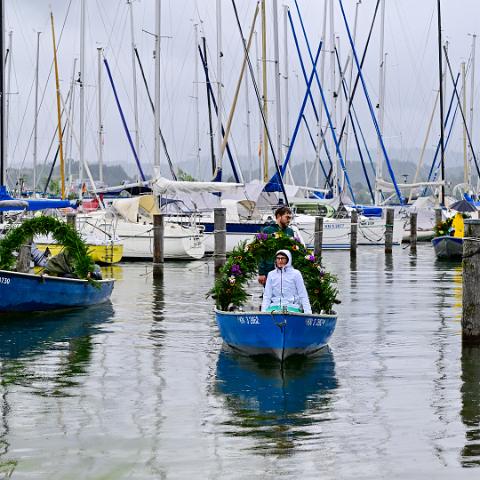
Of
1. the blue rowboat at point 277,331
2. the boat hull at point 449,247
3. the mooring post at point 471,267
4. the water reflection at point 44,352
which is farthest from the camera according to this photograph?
the boat hull at point 449,247

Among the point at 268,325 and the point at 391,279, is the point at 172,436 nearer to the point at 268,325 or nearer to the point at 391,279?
the point at 268,325

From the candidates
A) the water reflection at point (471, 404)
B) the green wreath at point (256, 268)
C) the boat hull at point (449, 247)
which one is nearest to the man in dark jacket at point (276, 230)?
the green wreath at point (256, 268)

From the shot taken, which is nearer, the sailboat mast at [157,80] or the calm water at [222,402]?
the calm water at [222,402]

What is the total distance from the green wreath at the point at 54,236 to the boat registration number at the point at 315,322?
827cm

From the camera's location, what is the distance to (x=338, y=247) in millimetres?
53312

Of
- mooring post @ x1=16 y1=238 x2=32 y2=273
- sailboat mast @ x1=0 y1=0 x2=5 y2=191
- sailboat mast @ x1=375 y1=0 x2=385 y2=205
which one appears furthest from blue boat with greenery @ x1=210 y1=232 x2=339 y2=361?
sailboat mast @ x1=375 y1=0 x2=385 y2=205

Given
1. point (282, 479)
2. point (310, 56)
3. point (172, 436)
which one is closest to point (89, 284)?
point (172, 436)

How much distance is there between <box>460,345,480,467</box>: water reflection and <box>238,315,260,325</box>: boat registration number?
297cm

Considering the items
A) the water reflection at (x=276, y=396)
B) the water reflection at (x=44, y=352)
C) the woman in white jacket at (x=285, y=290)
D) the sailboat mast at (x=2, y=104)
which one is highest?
the sailboat mast at (x=2, y=104)

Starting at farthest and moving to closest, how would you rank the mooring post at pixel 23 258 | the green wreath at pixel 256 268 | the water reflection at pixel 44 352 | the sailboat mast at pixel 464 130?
the sailboat mast at pixel 464 130, the mooring post at pixel 23 258, the green wreath at pixel 256 268, the water reflection at pixel 44 352

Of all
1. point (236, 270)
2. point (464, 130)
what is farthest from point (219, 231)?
point (464, 130)

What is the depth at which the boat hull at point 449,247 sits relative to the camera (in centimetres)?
4303

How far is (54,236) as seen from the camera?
23891 mm

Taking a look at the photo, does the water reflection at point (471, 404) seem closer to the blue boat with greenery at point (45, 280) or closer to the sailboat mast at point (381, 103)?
the blue boat with greenery at point (45, 280)
